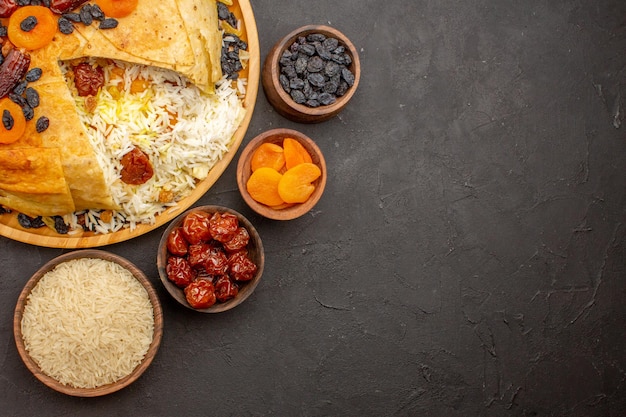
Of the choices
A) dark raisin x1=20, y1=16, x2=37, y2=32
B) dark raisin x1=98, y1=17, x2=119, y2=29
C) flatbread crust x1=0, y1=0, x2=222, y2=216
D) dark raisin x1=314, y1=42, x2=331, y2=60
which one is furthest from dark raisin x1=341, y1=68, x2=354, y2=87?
dark raisin x1=20, y1=16, x2=37, y2=32

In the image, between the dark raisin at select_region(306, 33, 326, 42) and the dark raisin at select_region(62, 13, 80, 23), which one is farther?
the dark raisin at select_region(306, 33, 326, 42)

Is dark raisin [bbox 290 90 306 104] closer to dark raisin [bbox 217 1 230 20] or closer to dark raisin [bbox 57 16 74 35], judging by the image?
dark raisin [bbox 217 1 230 20]

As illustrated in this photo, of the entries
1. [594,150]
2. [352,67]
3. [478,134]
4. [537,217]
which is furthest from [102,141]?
[594,150]

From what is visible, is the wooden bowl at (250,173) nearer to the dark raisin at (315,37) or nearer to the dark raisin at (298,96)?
the dark raisin at (298,96)

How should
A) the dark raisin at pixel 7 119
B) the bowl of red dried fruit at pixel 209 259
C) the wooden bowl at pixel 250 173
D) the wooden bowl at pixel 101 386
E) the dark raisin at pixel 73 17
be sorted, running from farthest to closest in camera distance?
the wooden bowl at pixel 250 173 < the bowl of red dried fruit at pixel 209 259 < the wooden bowl at pixel 101 386 < the dark raisin at pixel 73 17 < the dark raisin at pixel 7 119

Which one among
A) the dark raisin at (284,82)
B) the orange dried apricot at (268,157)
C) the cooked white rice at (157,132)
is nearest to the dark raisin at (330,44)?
the dark raisin at (284,82)

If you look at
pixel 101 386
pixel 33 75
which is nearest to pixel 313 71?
pixel 33 75

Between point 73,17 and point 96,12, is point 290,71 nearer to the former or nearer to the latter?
point 96,12
